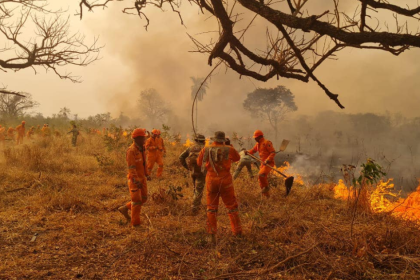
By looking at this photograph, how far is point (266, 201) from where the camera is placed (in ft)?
22.2

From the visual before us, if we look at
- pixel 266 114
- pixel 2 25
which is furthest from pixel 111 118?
pixel 2 25

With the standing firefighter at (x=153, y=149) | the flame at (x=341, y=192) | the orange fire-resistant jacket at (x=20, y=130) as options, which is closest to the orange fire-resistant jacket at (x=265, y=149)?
the flame at (x=341, y=192)

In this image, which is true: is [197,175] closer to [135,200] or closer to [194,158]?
[194,158]

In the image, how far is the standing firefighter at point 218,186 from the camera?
14.5ft

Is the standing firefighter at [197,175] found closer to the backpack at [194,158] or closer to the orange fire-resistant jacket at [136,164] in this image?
the backpack at [194,158]

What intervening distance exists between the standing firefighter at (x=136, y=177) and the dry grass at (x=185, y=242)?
14.0 inches

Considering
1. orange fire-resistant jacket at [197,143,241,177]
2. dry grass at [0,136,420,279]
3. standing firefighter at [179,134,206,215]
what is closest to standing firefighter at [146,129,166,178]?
dry grass at [0,136,420,279]

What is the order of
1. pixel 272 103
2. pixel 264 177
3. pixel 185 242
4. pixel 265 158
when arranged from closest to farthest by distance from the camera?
pixel 185 242
pixel 264 177
pixel 265 158
pixel 272 103

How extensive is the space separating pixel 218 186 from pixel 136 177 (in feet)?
5.73

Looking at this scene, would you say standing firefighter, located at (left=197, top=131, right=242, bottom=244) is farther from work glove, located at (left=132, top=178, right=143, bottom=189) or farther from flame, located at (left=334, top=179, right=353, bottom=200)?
flame, located at (left=334, top=179, right=353, bottom=200)

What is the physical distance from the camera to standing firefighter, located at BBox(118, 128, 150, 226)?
494 cm

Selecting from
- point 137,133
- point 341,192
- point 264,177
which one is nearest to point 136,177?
point 137,133

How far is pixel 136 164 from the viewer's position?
5.09 meters

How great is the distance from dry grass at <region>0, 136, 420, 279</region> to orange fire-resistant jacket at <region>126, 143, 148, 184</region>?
35.7 inches
